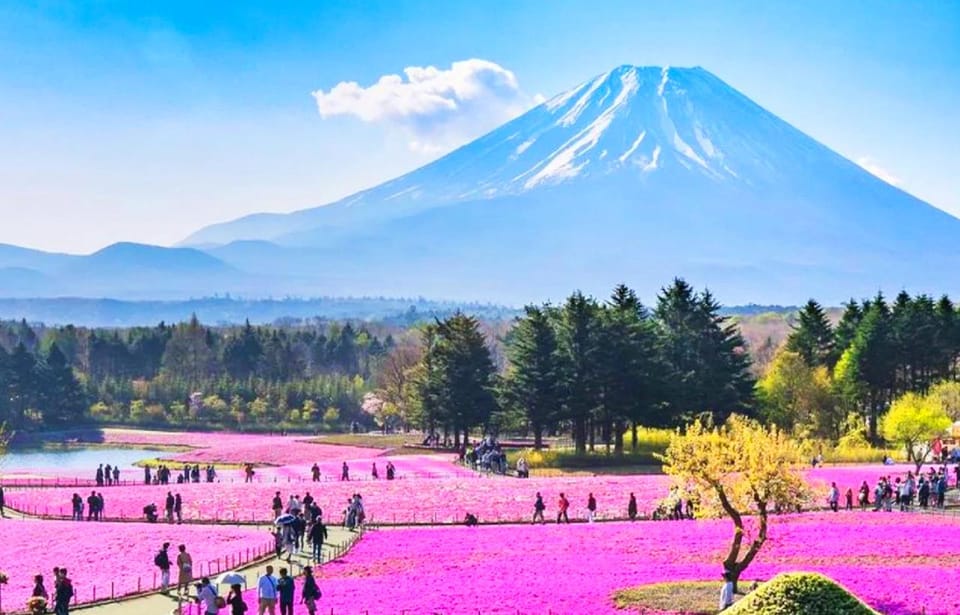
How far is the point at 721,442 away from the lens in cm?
3478

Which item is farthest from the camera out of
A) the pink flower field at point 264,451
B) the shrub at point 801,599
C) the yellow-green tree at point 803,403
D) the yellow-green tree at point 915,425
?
the pink flower field at point 264,451

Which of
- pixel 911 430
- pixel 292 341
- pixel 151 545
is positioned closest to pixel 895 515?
pixel 911 430

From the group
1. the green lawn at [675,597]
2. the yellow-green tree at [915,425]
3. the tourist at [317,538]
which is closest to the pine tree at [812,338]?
the yellow-green tree at [915,425]

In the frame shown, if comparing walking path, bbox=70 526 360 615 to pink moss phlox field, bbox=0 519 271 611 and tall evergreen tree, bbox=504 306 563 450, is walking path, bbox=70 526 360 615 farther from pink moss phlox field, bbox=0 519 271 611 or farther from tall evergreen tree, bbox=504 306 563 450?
tall evergreen tree, bbox=504 306 563 450

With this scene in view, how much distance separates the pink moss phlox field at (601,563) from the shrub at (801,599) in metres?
12.0

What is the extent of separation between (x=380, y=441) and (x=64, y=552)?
193 feet

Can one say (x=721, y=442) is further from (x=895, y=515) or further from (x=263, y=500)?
(x=263, y=500)

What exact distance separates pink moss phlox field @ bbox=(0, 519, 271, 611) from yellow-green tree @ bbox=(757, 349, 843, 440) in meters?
49.8

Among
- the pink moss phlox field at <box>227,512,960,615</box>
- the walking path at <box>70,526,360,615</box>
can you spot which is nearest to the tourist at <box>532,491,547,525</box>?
the pink moss phlox field at <box>227,512,960,615</box>

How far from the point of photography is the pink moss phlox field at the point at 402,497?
170ft

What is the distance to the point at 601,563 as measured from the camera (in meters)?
38.2

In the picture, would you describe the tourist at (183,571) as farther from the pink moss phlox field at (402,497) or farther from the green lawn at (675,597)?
the pink moss phlox field at (402,497)

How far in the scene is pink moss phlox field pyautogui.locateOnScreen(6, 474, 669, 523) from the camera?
5188 cm

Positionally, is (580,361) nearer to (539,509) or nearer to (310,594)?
(539,509)
